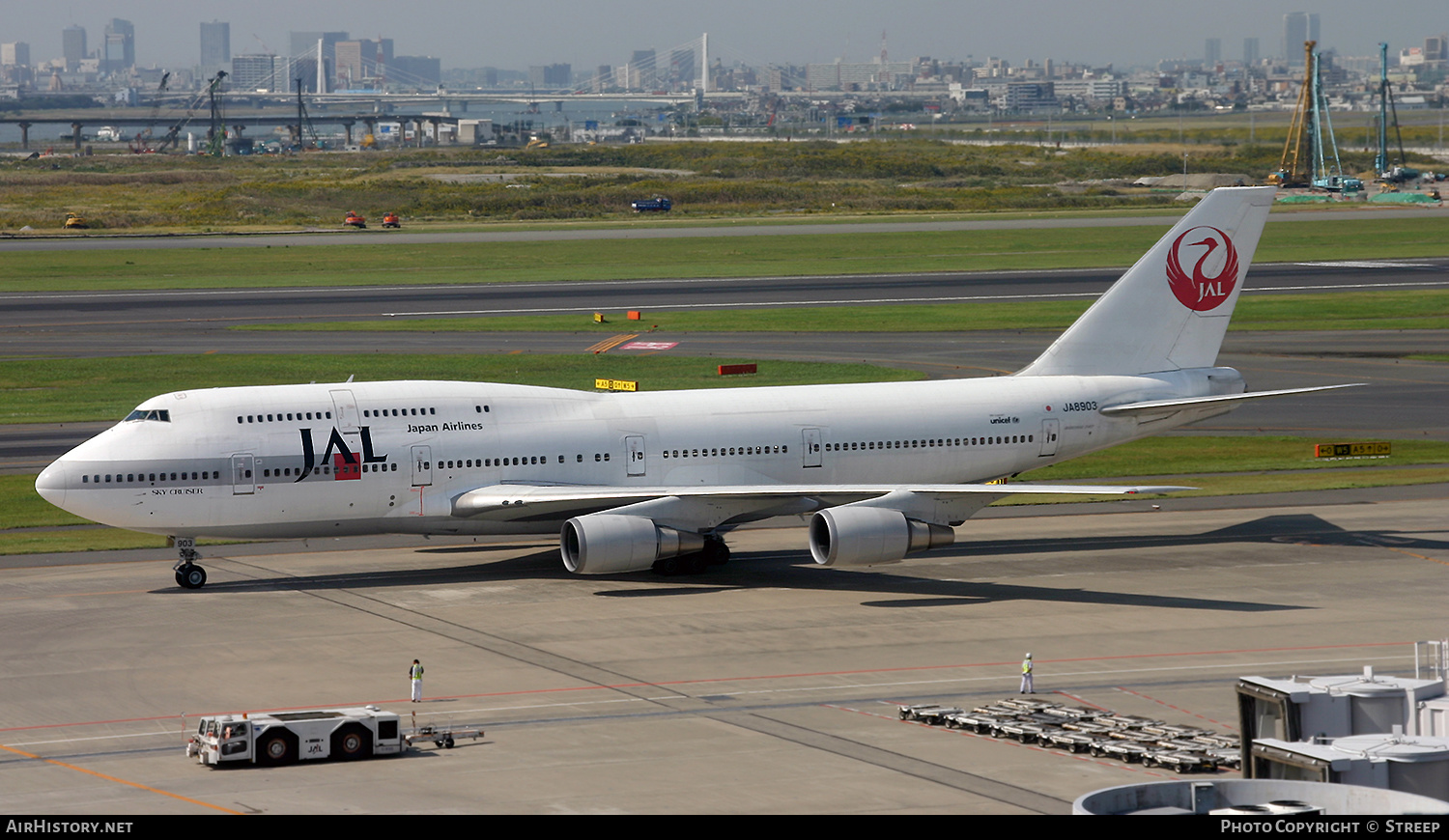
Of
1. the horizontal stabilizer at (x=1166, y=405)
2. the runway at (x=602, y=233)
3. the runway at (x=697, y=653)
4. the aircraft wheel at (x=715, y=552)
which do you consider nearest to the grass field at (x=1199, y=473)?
the runway at (x=697, y=653)

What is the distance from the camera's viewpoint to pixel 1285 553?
47.6m

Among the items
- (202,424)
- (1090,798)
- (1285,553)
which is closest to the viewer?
(1090,798)

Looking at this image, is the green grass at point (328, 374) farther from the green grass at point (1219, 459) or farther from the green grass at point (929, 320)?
the green grass at point (1219, 459)

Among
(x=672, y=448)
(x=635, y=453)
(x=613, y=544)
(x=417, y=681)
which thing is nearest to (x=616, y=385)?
(x=672, y=448)

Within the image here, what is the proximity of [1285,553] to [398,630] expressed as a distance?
25678mm

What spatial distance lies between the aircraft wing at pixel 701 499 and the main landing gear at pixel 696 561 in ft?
4.26

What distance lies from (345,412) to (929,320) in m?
59.4

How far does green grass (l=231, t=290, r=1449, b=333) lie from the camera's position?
95938mm

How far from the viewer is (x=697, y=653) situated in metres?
37.2

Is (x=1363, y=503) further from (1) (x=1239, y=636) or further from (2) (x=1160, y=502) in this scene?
(1) (x=1239, y=636)

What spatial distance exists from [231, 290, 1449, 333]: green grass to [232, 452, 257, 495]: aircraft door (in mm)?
51883

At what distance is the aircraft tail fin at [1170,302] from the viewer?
51.3 m

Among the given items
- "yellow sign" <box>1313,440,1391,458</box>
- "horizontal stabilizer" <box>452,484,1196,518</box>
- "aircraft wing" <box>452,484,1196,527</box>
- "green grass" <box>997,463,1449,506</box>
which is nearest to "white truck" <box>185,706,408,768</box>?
"horizontal stabilizer" <box>452,484,1196,518</box>
